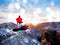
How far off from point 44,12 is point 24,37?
52cm

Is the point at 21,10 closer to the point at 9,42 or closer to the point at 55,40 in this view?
the point at 9,42

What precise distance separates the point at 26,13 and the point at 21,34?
35 cm

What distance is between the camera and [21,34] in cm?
238

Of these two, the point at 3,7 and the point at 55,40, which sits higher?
the point at 3,7

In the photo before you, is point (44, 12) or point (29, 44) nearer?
point (29, 44)

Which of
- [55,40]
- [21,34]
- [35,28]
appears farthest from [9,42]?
[55,40]

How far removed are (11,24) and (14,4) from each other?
0.32 metres

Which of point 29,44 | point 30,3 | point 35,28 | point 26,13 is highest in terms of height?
point 30,3

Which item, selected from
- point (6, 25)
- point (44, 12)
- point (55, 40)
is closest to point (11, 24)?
point (6, 25)

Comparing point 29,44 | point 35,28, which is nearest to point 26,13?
point 35,28

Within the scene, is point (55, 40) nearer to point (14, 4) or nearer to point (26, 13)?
point (26, 13)

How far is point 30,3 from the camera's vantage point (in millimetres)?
2477

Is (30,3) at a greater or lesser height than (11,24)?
greater

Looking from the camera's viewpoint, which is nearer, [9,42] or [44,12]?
[9,42]
